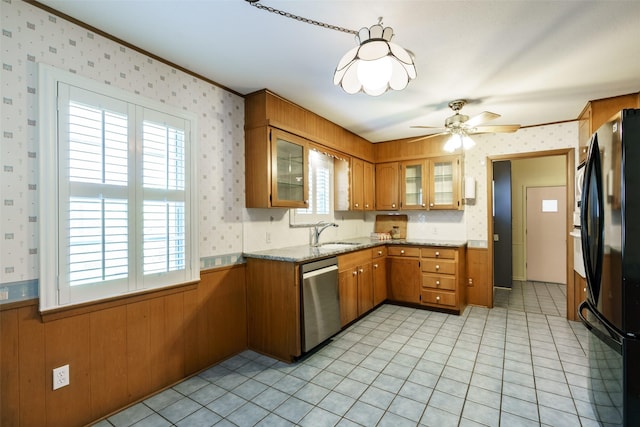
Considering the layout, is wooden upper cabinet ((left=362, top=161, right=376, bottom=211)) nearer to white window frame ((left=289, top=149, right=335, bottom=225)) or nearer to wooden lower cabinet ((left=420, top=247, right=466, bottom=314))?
white window frame ((left=289, top=149, right=335, bottom=225))

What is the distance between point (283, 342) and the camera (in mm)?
2711

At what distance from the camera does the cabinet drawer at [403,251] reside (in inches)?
163

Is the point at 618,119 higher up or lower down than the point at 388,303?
higher up

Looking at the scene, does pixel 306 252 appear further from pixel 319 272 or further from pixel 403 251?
pixel 403 251

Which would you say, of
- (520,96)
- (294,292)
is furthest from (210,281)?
(520,96)

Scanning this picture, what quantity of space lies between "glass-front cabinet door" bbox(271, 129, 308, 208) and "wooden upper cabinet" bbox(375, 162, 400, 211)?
189 cm

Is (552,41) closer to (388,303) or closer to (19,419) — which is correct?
(388,303)

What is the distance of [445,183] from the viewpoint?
173 inches

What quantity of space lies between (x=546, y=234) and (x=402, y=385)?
4927 mm

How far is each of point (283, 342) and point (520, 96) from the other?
331cm

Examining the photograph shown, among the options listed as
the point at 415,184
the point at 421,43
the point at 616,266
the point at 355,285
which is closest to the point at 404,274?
the point at 355,285

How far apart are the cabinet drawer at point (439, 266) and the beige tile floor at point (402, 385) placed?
75cm

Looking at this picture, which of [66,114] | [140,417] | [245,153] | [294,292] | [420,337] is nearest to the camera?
[66,114]

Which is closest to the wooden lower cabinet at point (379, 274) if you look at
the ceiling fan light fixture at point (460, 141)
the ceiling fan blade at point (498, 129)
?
the ceiling fan light fixture at point (460, 141)
